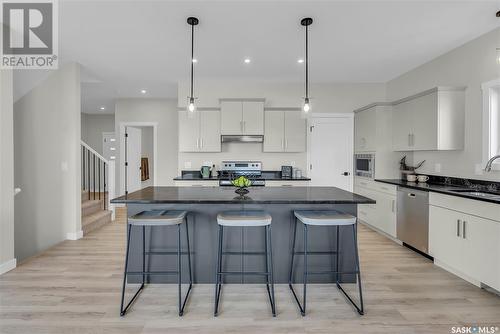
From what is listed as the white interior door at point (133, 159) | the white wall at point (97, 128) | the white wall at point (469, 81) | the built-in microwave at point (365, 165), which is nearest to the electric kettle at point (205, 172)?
the white interior door at point (133, 159)

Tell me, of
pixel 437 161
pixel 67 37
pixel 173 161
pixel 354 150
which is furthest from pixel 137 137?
pixel 437 161

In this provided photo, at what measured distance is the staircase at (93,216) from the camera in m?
4.61

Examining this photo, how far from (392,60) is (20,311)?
511 centimetres

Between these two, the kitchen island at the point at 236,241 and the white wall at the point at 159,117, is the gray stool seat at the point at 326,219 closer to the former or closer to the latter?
the kitchen island at the point at 236,241

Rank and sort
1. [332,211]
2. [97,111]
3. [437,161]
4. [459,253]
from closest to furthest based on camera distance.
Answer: [332,211], [459,253], [437,161], [97,111]

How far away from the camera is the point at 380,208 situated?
434cm

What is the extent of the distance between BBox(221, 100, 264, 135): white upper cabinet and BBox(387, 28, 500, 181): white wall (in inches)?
104

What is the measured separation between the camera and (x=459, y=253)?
2.87 meters

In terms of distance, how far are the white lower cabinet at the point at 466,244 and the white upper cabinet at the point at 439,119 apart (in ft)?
3.03

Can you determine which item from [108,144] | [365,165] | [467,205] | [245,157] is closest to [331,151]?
[365,165]

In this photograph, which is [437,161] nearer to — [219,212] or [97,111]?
[219,212]

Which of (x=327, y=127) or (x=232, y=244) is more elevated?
(x=327, y=127)

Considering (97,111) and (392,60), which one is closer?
(392,60)

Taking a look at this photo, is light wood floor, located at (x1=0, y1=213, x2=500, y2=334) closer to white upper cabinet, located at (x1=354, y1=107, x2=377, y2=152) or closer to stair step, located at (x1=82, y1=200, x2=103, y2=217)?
stair step, located at (x1=82, y1=200, x2=103, y2=217)
